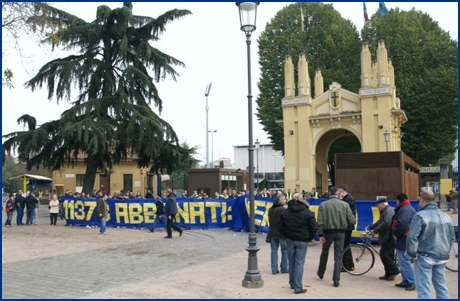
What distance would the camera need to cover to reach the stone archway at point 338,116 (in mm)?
35000

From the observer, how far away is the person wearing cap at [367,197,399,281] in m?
9.77

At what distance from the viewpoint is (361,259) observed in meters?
10.5

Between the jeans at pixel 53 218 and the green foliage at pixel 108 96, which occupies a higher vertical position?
the green foliage at pixel 108 96

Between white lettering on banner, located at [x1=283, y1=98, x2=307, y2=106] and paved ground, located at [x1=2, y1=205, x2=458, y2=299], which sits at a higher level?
white lettering on banner, located at [x1=283, y1=98, x2=307, y2=106]

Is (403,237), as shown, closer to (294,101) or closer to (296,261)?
(296,261)

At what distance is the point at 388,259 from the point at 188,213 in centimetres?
1284

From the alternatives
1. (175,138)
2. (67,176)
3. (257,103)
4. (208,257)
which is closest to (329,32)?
(257,103)

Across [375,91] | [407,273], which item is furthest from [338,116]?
[407,273]

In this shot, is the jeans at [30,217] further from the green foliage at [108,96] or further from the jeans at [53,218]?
the green foliage at [108,96]

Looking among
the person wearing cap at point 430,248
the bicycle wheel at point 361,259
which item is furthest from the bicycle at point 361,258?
the person wearing cap at point 430,248

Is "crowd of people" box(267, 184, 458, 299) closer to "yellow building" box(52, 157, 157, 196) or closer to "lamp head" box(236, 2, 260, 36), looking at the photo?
"lamp head" box(236, 2, 260, 36)

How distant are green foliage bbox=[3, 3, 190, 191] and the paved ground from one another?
1277 cm

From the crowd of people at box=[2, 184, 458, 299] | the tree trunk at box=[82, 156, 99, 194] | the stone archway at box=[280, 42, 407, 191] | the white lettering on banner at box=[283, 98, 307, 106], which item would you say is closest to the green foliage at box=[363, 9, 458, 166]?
the stone archway at box=[280, 42, 407, 191]

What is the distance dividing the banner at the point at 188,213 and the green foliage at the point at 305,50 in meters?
21.8
